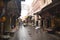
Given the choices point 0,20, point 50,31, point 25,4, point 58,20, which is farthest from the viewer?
point 25,4

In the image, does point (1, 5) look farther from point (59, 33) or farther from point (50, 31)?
point (50, 31)

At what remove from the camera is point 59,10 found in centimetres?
2278

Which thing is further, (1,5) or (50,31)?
(50,31)

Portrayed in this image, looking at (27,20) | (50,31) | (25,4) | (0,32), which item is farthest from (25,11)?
(0,32)

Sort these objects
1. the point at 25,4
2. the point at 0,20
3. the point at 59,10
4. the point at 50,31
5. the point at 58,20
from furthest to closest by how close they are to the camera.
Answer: the point at 25,4 < the point at 50,31 < the point at 58,20 < the point at 59,10 < the point at 0,20

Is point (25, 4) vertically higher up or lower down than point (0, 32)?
higher up

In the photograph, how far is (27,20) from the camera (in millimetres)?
91188

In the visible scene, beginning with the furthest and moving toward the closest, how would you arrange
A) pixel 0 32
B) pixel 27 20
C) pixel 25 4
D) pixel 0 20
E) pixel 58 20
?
pixel 25 4
pixel 27 20
pixel 58 20
pixel 0 32
pixel 0 20

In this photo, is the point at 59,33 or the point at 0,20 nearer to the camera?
the point at 0,20

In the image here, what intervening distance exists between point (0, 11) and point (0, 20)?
3.24 ft

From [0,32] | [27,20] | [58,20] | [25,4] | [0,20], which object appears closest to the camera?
[0,20]

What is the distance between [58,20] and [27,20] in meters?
66.2

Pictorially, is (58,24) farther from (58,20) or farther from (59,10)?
(59,10)

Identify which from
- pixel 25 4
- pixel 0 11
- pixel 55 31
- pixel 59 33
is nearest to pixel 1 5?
pixel 0 11
